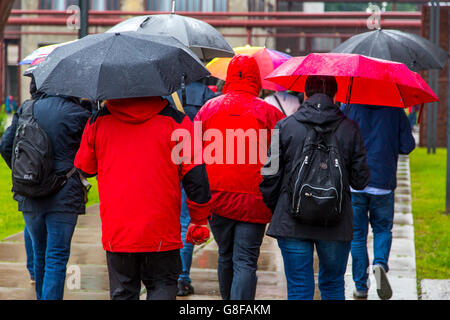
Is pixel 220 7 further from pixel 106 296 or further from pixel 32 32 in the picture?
pixel 106 296

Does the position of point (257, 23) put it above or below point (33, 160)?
above

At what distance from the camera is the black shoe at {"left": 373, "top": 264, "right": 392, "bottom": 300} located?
6.15 meters

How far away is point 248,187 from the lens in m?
5.32

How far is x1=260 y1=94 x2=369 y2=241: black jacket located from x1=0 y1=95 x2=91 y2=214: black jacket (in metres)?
1.45

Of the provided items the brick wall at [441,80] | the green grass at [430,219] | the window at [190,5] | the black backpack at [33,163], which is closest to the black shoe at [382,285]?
the green grass at [430,219]

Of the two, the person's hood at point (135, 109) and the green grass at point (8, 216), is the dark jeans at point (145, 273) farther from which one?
the green grass at point (8, 216)

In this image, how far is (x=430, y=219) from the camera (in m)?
11.0

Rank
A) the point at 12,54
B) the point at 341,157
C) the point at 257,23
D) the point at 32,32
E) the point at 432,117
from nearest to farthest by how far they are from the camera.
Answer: the point at 341,157, the point at 432,117, the point at 257,23, the point at 32,32, the point at 12,54

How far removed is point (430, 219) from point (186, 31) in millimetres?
5641

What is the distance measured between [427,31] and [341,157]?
62.1 feet

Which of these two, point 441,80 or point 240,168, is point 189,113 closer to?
point 240,168

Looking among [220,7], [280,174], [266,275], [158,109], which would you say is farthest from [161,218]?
[220,7]

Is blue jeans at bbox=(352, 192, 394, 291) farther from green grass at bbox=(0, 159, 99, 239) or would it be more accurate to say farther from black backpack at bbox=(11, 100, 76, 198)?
green grass at bbox=(0, 159, 99, 239)

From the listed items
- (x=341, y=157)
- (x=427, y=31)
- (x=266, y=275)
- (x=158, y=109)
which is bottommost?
(x=266, y=275)
